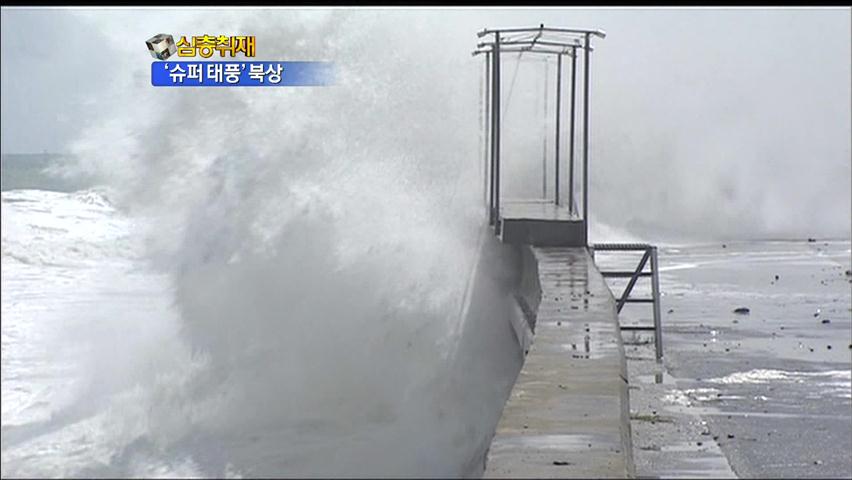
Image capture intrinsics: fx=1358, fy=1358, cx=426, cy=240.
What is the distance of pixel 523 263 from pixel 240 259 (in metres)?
3.83

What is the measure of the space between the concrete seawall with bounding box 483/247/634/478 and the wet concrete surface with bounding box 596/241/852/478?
2.44 ft

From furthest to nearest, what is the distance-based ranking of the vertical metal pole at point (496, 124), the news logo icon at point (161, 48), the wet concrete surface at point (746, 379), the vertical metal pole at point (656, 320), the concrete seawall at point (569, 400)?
the vertical metal pole at point (496, 124) → the vertical metal pole at point (656, 320) → the news logo icon at point (161, 48) → the wet concrete surface at point (746, 379) → the concrete seawall at point (569, 400)

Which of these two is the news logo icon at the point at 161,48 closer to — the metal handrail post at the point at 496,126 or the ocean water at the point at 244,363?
the ocean water at the point at 244,363

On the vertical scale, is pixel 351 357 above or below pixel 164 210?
below

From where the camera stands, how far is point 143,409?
48.5ft

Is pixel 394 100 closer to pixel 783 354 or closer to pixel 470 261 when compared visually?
pixel 470 261

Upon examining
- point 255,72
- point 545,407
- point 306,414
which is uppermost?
point 255,72

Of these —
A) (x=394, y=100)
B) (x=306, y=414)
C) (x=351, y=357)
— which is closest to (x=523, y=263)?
(x=351, y=357)

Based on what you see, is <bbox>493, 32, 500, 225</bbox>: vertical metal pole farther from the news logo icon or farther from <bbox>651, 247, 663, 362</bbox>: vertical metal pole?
the news logo icon
